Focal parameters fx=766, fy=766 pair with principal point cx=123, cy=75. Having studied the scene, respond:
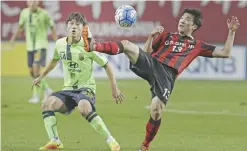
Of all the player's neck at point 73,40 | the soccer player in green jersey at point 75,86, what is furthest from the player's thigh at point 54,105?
the player's neck at point 73,40

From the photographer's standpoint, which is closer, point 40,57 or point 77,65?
point 77,65

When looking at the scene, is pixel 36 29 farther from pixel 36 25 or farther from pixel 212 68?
pixel 212 68

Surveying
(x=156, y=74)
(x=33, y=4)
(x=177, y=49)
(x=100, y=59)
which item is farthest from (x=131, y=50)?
(x=33, y=4)

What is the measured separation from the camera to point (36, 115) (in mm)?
16000

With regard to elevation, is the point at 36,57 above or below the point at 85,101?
below

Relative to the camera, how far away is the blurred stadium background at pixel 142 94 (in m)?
12.2

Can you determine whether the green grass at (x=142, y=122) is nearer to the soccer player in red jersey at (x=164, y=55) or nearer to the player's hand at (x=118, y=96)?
the soccer player in red jersey at (x=164, y=55)

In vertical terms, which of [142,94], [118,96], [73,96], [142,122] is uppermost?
[118,96]

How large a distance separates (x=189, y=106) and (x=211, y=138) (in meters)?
5.92

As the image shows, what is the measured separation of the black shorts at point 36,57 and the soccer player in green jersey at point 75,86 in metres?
8.40

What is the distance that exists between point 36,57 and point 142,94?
3724mm

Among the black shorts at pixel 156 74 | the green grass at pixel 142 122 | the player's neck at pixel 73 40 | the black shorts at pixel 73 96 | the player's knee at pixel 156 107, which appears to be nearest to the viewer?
the black shorts at pixel 156 74

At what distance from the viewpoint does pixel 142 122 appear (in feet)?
48.8

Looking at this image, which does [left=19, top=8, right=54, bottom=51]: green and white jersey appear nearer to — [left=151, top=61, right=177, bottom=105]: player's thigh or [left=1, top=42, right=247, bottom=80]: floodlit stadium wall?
[left=1, top=42, right=247, bottom=80]: floodlit stadium wall
